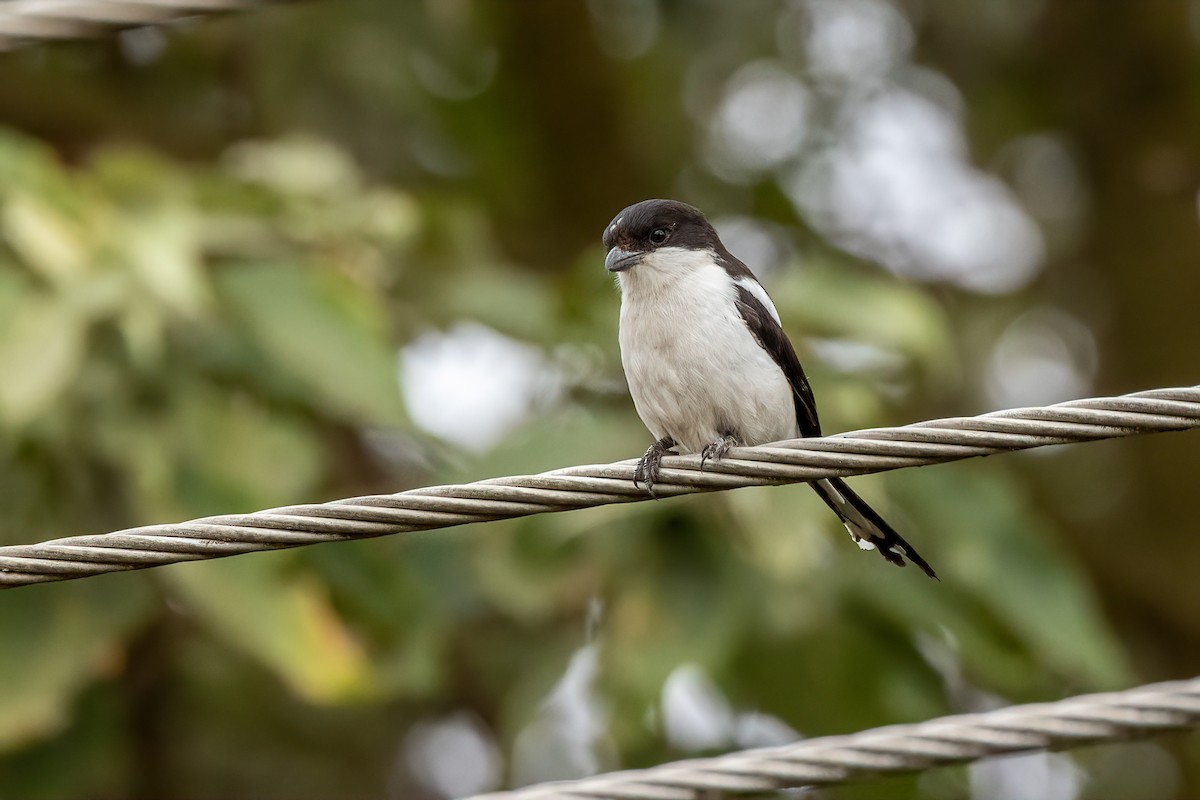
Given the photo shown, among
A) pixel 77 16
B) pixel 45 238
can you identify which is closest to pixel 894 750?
pixel 45 238

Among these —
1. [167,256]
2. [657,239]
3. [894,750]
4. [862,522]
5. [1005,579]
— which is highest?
[657,239]

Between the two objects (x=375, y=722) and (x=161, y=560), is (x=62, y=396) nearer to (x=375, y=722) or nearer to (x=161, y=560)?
(x=161, y=560)

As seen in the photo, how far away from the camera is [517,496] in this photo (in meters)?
2.81

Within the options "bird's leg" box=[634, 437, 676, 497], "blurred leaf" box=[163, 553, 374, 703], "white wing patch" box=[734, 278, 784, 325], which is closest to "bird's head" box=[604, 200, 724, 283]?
"white wing patch" box=[734, 278, 784, 325]

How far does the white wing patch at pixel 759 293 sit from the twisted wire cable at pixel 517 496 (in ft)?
5.71

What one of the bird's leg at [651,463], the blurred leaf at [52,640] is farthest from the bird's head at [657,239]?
the blurred leaf at [52,640]

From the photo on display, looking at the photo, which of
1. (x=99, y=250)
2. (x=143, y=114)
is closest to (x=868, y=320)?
(x=99, y=250)

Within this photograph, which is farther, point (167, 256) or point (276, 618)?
point (276, 618)

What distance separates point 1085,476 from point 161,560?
6.13 metres

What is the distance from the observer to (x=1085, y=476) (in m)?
7.86

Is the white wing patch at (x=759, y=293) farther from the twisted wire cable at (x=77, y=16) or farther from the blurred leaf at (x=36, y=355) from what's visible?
the blurred leaf at (x=36, y=355)

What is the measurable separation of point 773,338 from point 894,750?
1.75 meters

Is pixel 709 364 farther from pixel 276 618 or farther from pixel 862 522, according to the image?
pixel 276 618

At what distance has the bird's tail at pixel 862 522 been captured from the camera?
4.21m
